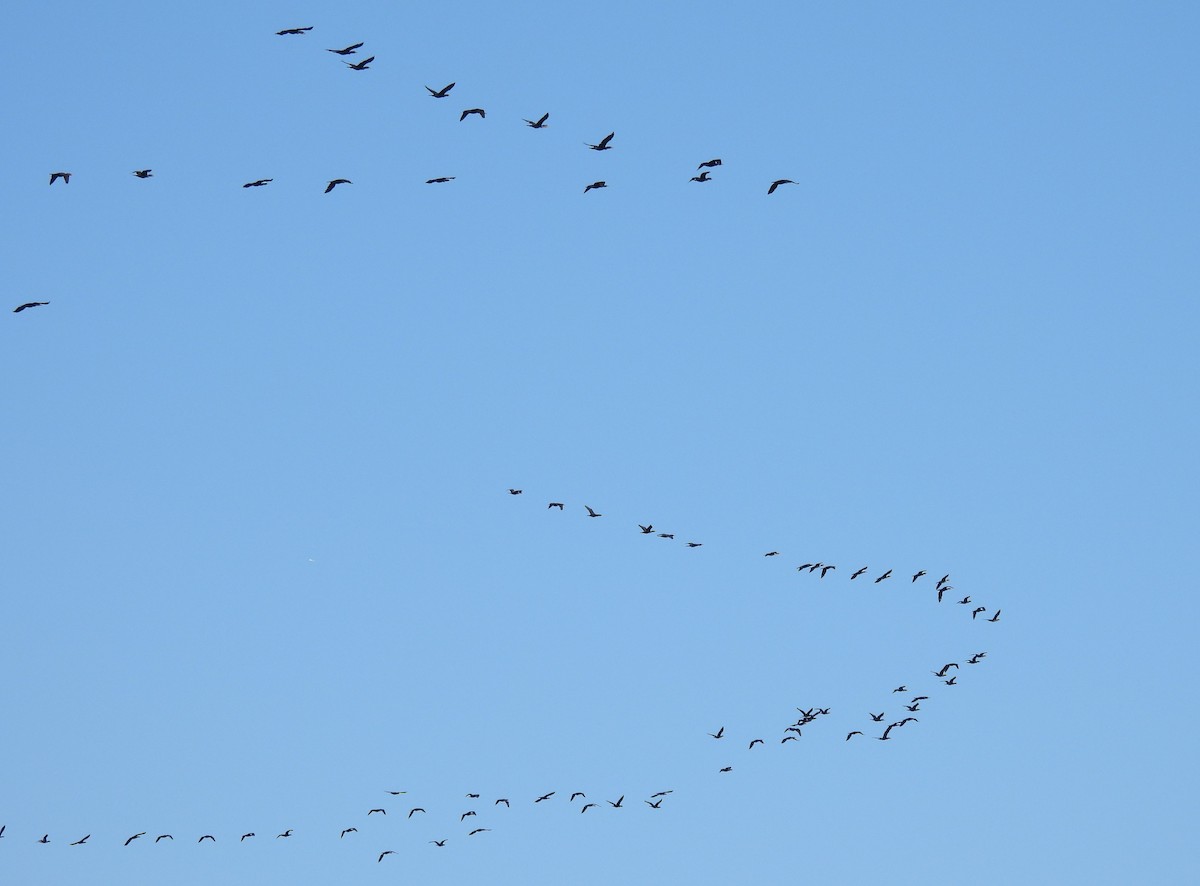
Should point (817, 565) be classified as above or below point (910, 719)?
above

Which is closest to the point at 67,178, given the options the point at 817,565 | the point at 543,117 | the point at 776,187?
the point at 543,117

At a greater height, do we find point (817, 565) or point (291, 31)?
point (291, 31)

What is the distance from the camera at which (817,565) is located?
4210 inches

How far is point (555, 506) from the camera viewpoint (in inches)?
3895

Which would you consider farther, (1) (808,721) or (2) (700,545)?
(1) (808,721)

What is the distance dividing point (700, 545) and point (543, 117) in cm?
3126

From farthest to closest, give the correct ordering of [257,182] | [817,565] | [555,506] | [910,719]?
[910,719], [817,565], [555,506], [257,182]

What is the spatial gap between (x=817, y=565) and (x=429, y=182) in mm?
37573

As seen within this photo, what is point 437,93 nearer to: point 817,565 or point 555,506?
point 555,506

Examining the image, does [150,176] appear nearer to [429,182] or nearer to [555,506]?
Answer: [429,182]

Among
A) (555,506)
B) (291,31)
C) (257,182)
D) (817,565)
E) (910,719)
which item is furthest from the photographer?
(910,719)

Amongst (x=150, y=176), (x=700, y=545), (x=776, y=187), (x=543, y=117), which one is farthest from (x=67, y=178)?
(x=700, y=545)

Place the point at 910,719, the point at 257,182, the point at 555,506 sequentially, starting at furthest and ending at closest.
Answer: the point at 910,719 < the point at 555,506 < the point at 257,182

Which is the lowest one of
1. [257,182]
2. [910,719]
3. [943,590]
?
[910,719]
